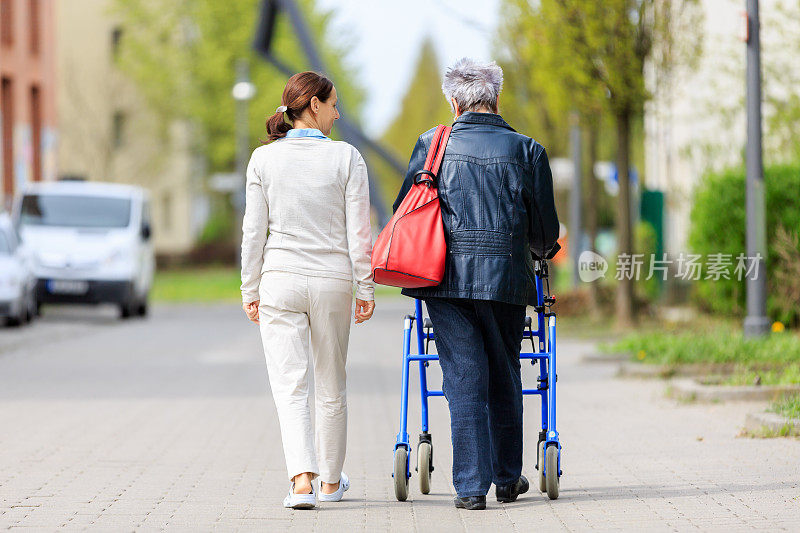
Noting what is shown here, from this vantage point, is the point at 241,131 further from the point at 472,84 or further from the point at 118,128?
the point at 472,84

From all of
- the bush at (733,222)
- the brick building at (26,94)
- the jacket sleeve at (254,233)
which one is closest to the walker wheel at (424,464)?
the jacket sleeve at (254,233)

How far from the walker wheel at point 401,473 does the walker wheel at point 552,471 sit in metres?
0.63

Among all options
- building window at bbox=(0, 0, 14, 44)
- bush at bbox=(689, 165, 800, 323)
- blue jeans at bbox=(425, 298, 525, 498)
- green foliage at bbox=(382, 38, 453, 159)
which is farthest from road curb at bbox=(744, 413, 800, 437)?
green foliage at bbox=(382, 38, 453, 159)

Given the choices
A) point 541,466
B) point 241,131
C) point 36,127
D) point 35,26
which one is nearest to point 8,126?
point 36,127

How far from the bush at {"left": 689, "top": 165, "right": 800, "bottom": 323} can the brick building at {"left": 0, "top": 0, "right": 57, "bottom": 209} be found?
18.4 metres

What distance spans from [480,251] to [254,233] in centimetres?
100

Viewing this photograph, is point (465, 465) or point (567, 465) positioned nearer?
point (465, 465)

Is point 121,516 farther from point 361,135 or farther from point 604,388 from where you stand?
point 361,135

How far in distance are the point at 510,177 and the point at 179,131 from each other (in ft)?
153

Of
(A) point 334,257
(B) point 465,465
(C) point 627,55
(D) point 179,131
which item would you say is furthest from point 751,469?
(D) point 179,131

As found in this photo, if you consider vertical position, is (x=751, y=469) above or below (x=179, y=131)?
below

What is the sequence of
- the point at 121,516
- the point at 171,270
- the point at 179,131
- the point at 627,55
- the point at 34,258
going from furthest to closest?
the point at 179,131 < the point at 171,270 < the point at 34,258 < the point at 627,55 < the point at 121,516

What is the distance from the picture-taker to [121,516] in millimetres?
5949

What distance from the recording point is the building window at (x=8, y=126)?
105 feet
